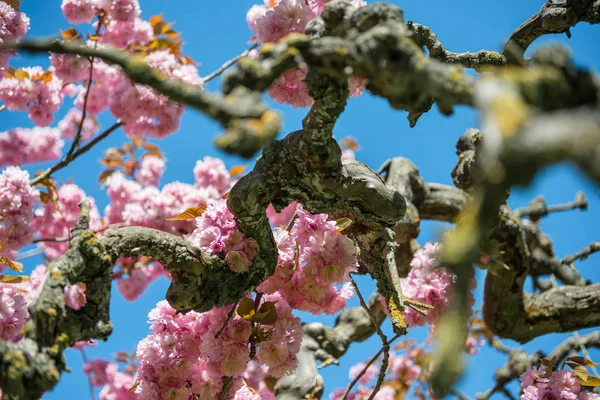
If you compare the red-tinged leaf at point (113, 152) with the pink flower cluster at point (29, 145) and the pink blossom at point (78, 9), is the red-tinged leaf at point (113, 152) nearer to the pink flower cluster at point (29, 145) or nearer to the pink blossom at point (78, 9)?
the pink flower cluster at point (29, 145)

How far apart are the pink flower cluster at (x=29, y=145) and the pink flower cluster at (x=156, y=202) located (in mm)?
868

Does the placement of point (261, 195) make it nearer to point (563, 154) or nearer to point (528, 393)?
point (563, 154)

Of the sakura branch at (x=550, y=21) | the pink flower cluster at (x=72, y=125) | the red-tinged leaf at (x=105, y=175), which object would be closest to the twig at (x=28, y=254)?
the red-tinged leaf at (x=105, y=175)

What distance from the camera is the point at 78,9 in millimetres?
3492

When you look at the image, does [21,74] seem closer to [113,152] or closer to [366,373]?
[113,152]

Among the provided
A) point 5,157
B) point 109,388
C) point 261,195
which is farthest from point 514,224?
point 5,157

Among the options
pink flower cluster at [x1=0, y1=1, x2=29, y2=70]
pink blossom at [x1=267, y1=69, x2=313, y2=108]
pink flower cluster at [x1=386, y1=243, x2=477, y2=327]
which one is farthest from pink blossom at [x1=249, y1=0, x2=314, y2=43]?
pink flower cluster at [x1=0, y1=1, x2=29, y2=70]

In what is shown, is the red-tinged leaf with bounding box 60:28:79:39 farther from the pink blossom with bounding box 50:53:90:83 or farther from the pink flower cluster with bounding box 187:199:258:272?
the pink flower cluster with bounding box 187:199:258:272

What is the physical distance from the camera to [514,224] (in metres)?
3.10

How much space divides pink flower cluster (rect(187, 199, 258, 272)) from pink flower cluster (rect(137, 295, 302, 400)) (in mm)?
258

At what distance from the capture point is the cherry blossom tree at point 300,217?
0.90 m

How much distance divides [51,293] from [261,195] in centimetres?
64

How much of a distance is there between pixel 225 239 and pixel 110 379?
3044mm

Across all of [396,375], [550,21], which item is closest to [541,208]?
[396,375]
